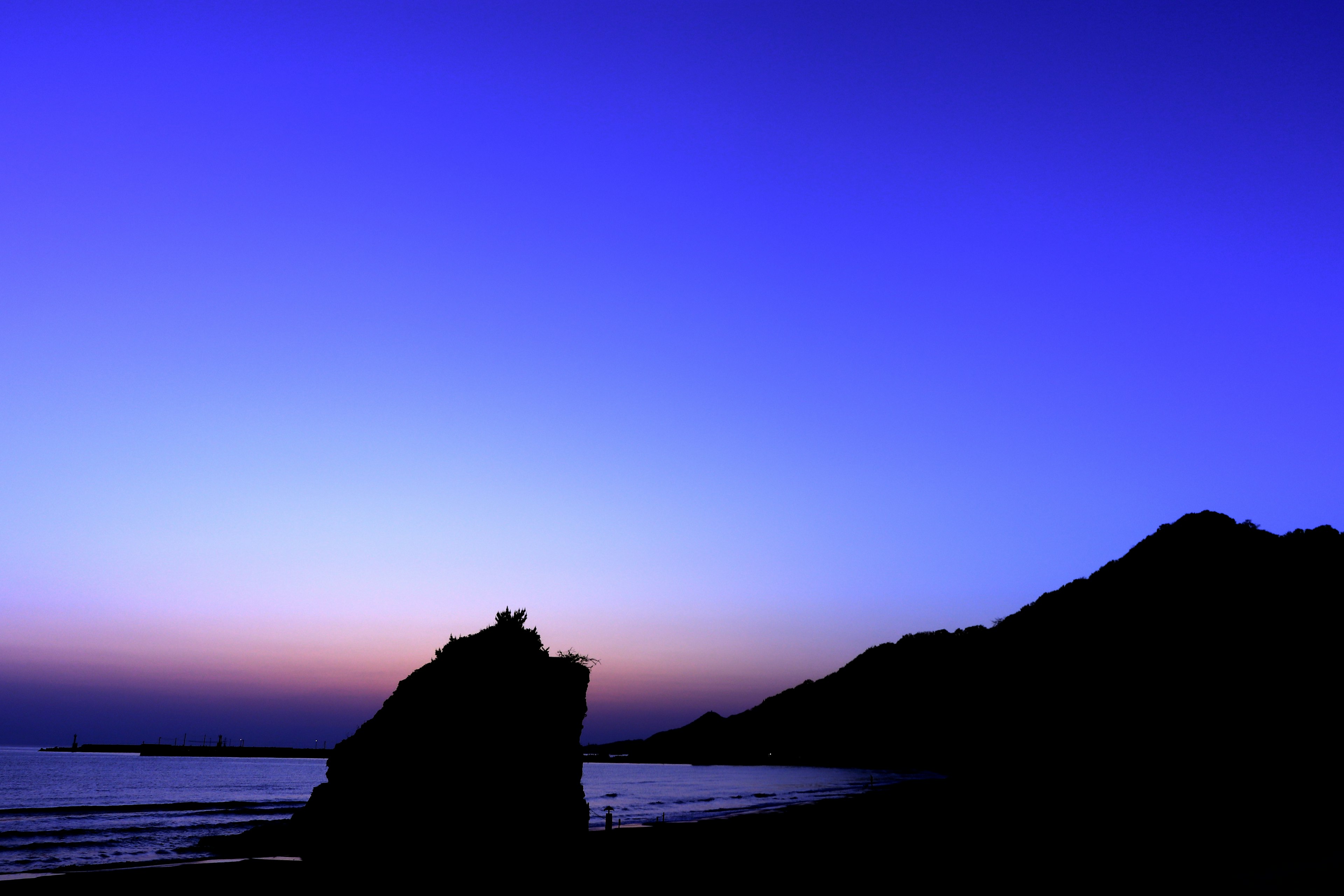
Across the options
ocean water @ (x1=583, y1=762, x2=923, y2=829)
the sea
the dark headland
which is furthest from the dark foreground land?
the sea

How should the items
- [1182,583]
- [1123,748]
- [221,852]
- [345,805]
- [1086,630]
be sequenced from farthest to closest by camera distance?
[1086,630] < [1182,583] < [1123,748] < [221,852] < [345,805]

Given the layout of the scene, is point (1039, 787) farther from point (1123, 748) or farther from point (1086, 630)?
point (1086, 630)

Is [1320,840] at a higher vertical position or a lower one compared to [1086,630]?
lower

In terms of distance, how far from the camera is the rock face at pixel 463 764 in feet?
74.1

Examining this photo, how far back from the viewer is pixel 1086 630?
80.1 meters

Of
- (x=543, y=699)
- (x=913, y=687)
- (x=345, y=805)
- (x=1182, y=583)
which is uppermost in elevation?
(x=1182, y=583)

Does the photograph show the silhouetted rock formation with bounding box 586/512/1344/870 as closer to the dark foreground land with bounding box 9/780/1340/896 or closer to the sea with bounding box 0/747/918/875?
the dark foreground land with bounding box 9/780/1340/896

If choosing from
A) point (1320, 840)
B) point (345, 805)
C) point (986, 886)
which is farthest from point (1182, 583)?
point (345, 805)

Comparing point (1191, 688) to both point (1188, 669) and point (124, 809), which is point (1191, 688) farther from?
point (124, 809)

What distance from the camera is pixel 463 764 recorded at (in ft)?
76.4

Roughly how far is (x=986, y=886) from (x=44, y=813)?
68624 millimetres

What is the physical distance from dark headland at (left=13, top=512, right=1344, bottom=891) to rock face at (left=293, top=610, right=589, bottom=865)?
61 millimetres

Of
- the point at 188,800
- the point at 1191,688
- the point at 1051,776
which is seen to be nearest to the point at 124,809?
the point at 188,800

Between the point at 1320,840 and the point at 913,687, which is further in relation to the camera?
the point at 913,687
